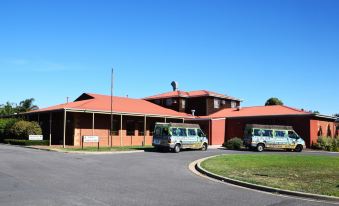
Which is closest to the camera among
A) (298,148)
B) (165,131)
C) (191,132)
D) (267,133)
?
(165,131)

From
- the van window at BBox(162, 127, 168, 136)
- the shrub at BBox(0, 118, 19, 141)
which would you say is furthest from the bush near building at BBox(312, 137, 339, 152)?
the shrub at BBox(0, 118, 19, 141)

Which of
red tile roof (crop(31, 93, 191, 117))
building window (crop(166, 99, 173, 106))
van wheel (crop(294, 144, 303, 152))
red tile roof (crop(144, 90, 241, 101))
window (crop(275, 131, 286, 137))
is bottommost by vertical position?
van wheel (crop(294, 144, 303, 152))

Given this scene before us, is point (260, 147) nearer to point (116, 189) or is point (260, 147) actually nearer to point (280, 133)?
point (280, 133)

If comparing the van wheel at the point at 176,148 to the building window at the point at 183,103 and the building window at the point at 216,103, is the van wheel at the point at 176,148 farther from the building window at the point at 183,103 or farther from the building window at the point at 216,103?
the building window at the point at 183,103

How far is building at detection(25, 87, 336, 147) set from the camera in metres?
34.6

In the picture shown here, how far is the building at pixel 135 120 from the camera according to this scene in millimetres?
34594

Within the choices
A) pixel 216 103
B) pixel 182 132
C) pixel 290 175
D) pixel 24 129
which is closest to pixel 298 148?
pixel 182 132

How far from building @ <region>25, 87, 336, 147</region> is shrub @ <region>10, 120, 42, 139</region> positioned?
1.48m

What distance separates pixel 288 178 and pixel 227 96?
3721 cm

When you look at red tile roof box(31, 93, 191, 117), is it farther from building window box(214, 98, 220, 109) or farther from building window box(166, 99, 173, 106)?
building window box(214, 98, 220, 109)

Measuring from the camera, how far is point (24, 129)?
34.3 meters

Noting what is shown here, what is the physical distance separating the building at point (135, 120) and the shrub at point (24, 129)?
1.48 meters

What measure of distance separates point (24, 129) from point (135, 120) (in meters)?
10.4

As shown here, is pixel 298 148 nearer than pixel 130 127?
Yes
